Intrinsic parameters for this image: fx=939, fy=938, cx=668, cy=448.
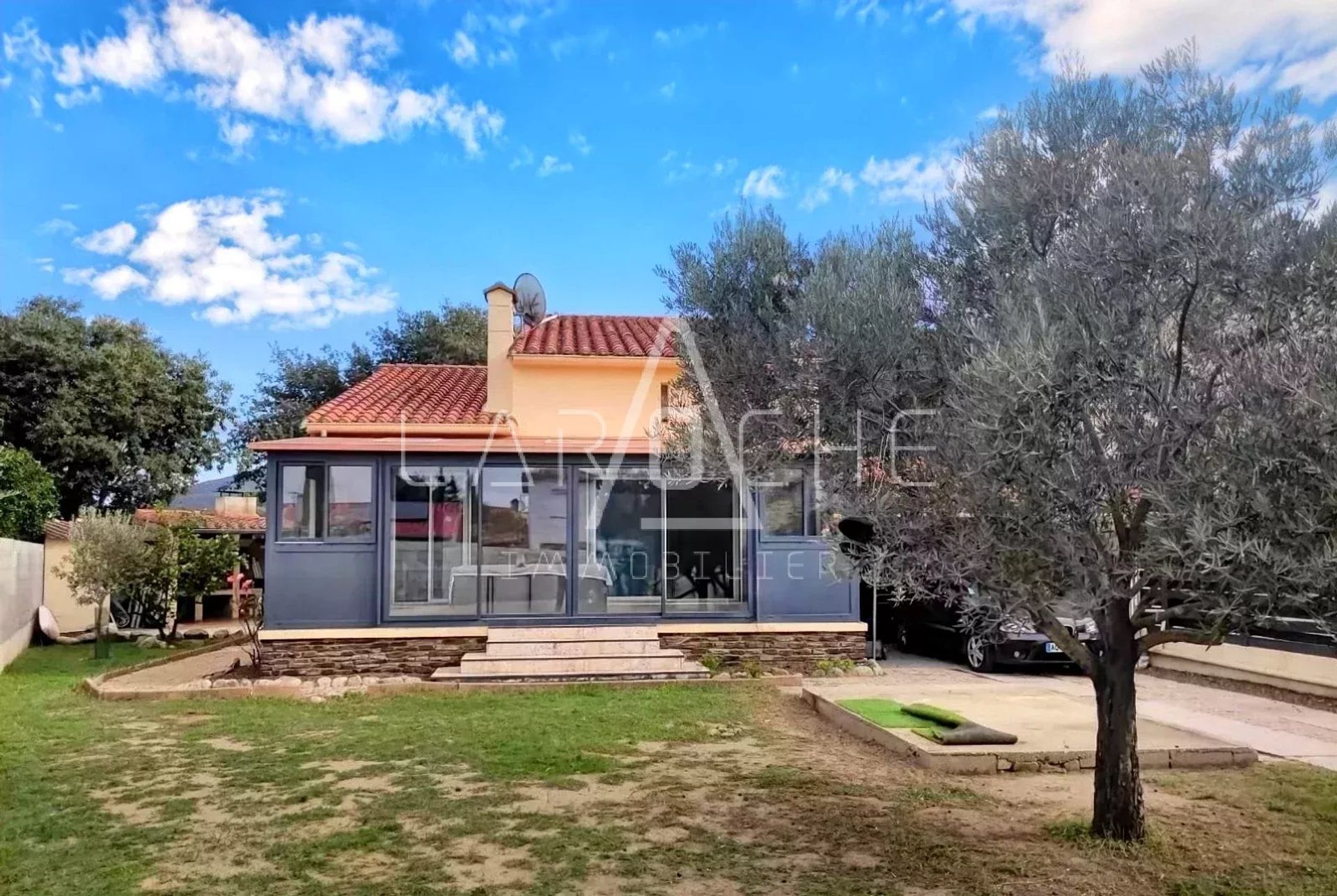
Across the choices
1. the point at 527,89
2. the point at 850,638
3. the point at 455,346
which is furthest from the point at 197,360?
the point at 850,638

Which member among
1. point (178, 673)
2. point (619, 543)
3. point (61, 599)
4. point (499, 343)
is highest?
point (499, 343)

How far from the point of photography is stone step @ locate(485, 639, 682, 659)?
12172 millimetres

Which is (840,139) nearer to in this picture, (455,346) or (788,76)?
(788,76)

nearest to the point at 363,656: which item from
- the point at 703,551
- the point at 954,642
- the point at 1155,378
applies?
the point at 703,551

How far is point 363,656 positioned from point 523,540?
2.54 metres

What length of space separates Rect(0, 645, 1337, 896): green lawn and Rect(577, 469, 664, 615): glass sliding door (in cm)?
353

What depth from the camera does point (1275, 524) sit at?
137 inches

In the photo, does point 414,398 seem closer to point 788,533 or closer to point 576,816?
point 788,533

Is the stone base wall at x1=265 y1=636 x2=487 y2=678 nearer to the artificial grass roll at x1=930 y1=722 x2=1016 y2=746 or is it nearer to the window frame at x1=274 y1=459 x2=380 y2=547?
the window frame at x1=274 y1=459 x2=380 y2=547

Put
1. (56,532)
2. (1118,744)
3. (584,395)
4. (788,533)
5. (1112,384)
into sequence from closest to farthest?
(1112,384) < (1118,744) < (788,533) < (584,395) < (56,532)

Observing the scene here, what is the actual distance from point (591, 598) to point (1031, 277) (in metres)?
9.36

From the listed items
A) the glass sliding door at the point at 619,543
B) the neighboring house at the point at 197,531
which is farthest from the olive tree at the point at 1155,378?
the neighboring house at the point at 197,531

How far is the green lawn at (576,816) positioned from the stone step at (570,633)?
2763mm

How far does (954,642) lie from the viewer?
14867 mm
